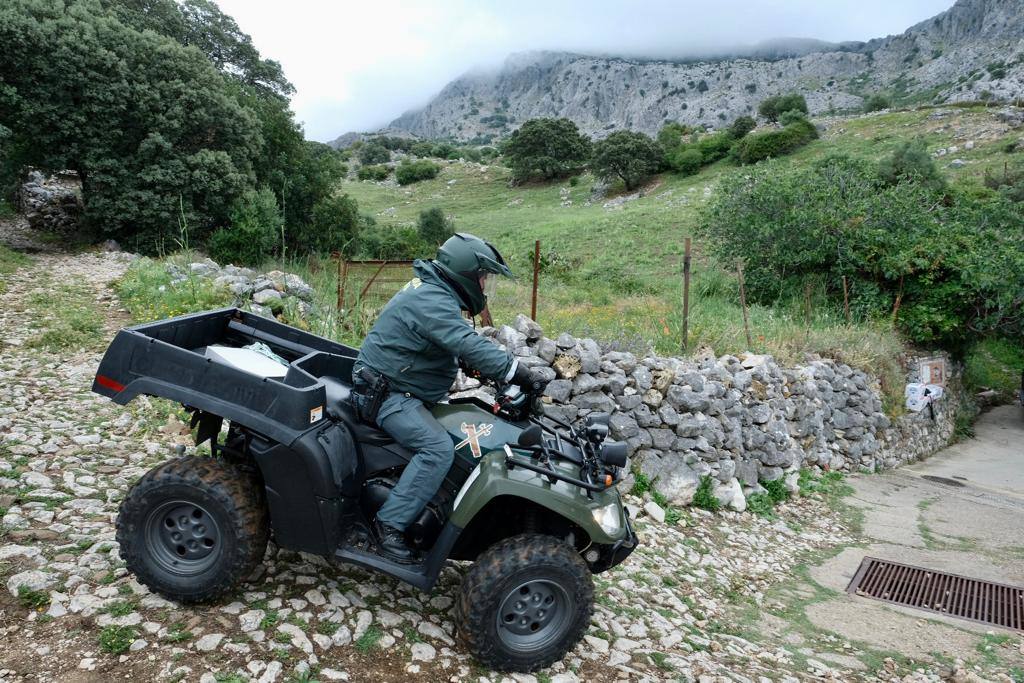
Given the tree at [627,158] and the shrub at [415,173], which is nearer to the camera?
the tree at [627,158]

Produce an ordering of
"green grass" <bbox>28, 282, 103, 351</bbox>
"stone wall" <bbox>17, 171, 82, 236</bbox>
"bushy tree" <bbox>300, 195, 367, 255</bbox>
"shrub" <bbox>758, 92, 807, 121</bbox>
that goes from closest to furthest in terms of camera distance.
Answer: "green grass" <bbox>28, 282, 103, 351</bbox> → "stone wall" <bbox>17, 171, 82, 236</bbox> → "bushy tree" <bbox>300, 195, 367, 255</bbox> → "shrub" <bbox>758, 92, 807, 121</bbox>

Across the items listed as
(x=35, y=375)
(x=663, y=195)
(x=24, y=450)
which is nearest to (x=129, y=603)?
(x=24, y=450)

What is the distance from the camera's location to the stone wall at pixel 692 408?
23.1ft

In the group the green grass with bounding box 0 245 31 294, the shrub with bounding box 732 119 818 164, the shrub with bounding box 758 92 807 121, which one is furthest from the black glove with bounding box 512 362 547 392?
the shrub with bounding box 758 92 807 121

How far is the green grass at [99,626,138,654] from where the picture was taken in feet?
9.82

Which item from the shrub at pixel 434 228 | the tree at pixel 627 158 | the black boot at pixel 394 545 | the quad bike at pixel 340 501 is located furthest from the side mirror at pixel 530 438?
the tree at pixel 627 158

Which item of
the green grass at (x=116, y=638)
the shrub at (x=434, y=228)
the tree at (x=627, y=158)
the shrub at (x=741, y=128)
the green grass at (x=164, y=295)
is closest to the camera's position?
the green grass at (x=116, y=638)

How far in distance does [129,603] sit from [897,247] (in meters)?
15.8

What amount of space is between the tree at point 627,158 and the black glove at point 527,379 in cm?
4115

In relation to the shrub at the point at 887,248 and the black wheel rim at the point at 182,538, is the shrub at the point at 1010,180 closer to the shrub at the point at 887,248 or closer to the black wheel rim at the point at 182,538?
the shrub at the point at 887,248

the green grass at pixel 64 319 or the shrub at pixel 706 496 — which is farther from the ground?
the green grass at pixel 64 319

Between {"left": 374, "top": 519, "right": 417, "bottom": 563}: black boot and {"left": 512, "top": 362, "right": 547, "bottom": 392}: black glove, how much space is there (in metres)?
1.02

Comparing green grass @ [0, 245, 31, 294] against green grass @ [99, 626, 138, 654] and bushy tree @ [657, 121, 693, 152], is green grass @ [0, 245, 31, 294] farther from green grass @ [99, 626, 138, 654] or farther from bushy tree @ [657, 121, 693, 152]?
bushy tree @ [657, 121, 693, 152]

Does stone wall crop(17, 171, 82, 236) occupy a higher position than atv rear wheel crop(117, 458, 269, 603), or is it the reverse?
stone wall crop(17, 171, 82, 236)
